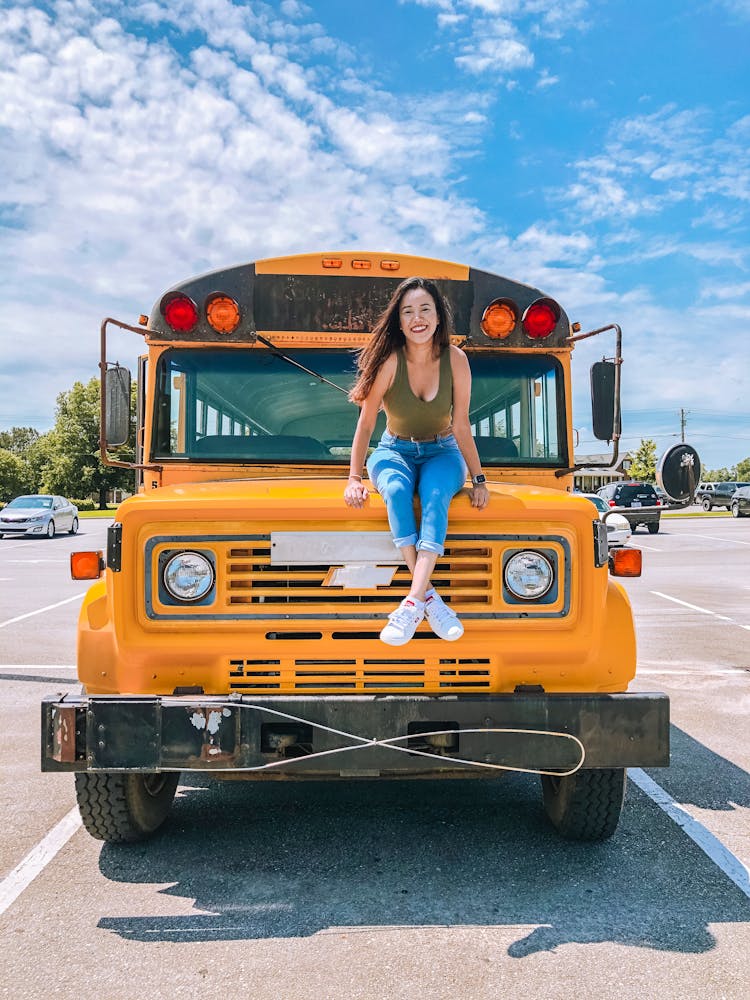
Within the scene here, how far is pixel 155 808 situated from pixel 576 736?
1865 mm

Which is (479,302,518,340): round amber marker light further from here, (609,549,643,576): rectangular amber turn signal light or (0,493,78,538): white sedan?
(0,493,78,538): white sedan

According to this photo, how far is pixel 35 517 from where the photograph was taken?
82.0ft

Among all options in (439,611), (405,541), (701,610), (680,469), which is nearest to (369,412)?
(405,541)

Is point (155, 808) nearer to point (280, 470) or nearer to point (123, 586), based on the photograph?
point (123, 586)

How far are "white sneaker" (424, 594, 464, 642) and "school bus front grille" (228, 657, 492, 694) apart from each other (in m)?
0.17

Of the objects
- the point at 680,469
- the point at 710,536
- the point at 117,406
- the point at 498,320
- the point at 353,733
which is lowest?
the point at 710,536

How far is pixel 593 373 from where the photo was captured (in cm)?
450

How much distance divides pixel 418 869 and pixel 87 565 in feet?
5.89

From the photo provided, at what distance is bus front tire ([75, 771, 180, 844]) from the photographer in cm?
344

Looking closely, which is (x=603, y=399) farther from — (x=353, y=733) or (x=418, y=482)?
(x=353, y=733)

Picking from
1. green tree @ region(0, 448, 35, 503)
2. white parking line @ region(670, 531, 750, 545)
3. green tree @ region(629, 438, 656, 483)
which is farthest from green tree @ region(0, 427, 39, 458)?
white parking line @ region(670, 531, 750, 545)

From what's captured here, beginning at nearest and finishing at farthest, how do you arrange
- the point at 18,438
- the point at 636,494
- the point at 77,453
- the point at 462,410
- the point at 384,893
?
the point at 384,893 < the point at 462,410 < the point at 636,494 < the point at 77,453 < the point at 18,438

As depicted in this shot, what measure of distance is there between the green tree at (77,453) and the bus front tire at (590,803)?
59.0 m

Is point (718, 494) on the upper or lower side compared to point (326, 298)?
lower
